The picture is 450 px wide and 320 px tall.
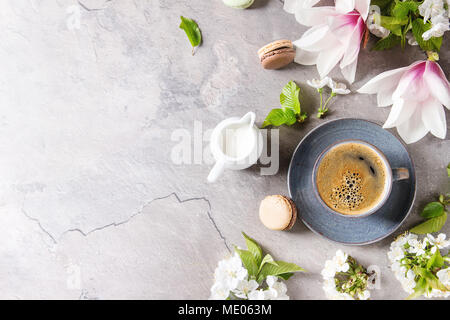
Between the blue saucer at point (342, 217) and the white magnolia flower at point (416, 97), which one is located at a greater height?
the white magnolia flower at point (416, 97)

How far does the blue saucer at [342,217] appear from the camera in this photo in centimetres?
96

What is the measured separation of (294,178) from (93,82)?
0.62m

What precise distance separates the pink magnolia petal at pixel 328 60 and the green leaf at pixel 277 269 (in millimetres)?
506

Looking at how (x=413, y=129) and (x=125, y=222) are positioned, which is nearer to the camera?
(x=413, y=129)

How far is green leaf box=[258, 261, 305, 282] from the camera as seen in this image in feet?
3.30

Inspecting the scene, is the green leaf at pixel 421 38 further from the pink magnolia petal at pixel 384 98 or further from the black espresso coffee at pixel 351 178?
the black espresso coffee at pixel 351 178

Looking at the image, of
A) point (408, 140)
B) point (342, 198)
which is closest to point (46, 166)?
point (342, 198)

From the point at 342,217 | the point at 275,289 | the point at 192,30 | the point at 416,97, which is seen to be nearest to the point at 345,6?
the point at 416,97

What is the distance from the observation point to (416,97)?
901mm

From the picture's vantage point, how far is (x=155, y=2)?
3.45ft

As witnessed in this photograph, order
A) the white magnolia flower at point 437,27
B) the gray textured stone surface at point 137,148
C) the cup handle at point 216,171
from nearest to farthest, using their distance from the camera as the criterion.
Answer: the white magnolia flower at point 437,27, the cup handle at point 216,171, the gray textured stone surface at point 137,148

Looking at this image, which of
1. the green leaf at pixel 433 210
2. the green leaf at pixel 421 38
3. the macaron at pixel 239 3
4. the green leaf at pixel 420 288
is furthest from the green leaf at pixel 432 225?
the macaron at pixel 239 3

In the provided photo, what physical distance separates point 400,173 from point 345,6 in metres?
0.41

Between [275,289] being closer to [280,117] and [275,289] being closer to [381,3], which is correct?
[280,117]
